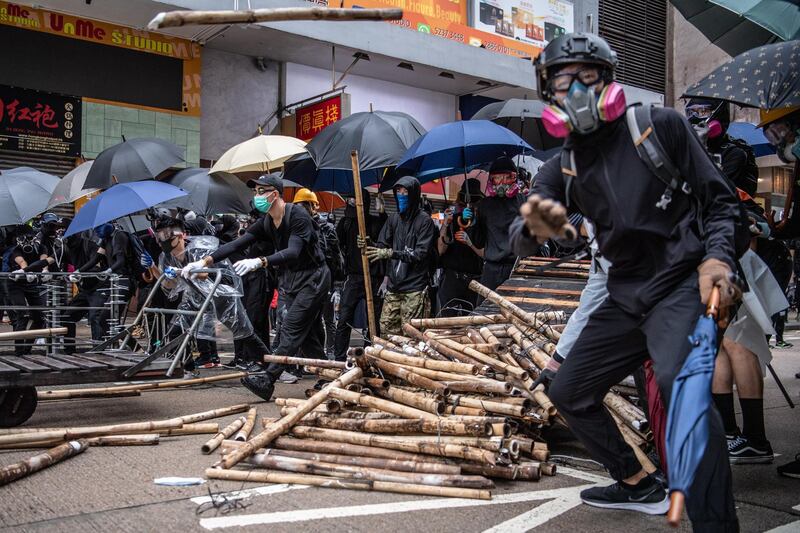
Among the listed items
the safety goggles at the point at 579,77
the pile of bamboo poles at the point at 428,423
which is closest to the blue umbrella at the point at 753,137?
the pile of bamboo poles at the point at 428,423

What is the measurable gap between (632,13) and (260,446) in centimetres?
2463

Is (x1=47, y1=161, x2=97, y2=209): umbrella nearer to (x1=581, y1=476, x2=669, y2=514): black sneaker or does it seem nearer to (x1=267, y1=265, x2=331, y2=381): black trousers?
(x1=267, y1=265, x2=331, y2=381): black trousers

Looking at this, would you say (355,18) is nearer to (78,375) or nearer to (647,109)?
(647,109)

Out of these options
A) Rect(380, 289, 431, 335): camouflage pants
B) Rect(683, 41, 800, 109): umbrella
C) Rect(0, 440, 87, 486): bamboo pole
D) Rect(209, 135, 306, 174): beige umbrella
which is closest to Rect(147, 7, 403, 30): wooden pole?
Rect(683, 41, 800, 109): umbrella

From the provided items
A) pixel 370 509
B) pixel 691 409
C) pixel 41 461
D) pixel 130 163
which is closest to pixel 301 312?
pixel 41 461

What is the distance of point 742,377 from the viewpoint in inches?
197

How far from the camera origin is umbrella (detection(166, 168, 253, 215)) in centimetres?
1139

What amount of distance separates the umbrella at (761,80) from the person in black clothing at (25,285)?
347 inches

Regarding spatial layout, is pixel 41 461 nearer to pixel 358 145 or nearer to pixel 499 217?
pixel 499 217

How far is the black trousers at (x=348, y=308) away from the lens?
8.69 metres

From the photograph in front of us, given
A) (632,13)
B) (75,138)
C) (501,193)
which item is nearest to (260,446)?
(501,193)

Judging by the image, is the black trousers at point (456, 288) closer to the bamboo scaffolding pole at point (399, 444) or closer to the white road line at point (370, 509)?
the bamboo scaffolding pole at point (399, 444)

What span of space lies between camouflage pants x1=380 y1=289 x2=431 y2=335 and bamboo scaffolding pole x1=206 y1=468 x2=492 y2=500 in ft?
12.7

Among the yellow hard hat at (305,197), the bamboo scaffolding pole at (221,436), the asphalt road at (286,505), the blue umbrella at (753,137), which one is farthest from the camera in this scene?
the yellow hard hat at (305,197)
